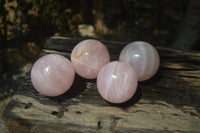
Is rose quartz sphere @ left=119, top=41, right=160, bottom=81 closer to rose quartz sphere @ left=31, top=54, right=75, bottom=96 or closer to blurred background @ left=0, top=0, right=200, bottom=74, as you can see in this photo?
rose quartz sphere @ left=31, top=54, right=75, bottom=96

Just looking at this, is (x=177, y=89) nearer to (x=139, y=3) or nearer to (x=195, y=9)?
(x=195, y=9)

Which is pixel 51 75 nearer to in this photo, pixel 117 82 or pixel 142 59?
pixel 117 82

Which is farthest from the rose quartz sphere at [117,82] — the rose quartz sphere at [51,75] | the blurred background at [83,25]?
the blurred background at [83,25]

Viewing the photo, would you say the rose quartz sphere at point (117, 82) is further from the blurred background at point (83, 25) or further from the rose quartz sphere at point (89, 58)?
the blurred background at point (83, 25)

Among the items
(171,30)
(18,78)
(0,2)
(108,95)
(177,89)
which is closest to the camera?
(108,95)

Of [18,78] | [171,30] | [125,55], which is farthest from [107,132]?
[171,30]
